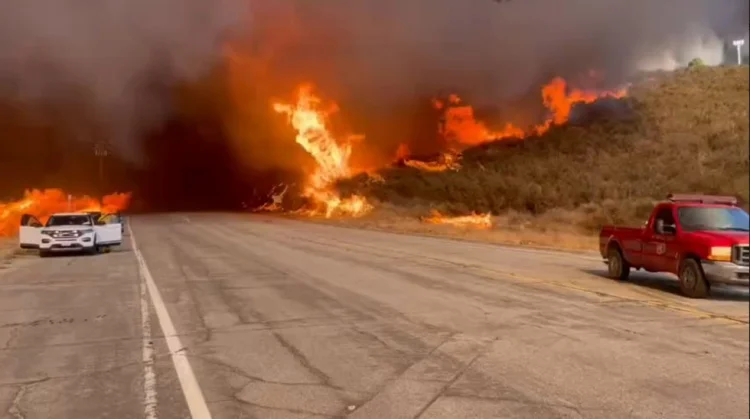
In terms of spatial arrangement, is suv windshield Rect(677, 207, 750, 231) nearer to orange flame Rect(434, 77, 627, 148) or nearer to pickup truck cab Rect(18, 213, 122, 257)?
pickup truck cab Rect(18, 213, 122, 257)

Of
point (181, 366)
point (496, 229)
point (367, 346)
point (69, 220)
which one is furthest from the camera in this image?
point (496, 229)

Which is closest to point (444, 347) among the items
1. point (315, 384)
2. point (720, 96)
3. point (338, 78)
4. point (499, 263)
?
point (315, 384)

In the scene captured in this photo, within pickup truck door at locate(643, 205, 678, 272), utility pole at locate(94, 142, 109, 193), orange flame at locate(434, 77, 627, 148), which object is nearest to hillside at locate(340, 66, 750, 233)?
orange flame at locate(434, 77, 627, 148)

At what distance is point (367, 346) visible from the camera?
7.26m

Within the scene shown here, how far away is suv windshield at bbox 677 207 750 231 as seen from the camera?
414 inches

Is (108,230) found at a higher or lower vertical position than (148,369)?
higher

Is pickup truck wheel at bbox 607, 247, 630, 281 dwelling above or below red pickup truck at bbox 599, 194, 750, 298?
below

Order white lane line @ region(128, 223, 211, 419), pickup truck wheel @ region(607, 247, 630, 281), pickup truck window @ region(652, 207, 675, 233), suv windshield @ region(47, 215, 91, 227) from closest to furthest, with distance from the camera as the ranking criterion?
white lane line @ region(128, 223, 211, 419) < pickup truck window @ region(652, 207, 675, 233) < pickup truck wheel @ region(607, 247, 630, 281) < suv windshield @ region(47, 215, 91, 227)

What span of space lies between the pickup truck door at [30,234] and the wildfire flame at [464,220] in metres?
21.7

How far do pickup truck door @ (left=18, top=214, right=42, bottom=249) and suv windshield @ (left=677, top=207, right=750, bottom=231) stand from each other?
51.5 feet

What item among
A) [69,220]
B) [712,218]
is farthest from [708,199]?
[69,220]

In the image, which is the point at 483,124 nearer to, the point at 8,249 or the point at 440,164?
the point at 440,164

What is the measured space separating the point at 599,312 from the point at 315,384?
4.98 metres

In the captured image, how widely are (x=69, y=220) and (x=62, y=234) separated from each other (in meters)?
0.44
